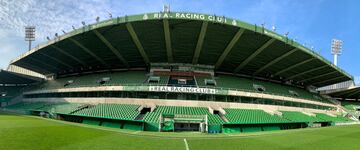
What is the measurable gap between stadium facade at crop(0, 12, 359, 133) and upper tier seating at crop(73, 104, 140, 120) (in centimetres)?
15

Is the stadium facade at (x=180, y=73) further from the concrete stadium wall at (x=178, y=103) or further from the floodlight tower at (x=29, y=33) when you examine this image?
the floodlight tower at (x=29, y=33)

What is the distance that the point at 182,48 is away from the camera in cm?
3500

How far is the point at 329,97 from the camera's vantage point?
212 ft

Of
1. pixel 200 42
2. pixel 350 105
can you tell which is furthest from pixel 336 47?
pixel 200 42

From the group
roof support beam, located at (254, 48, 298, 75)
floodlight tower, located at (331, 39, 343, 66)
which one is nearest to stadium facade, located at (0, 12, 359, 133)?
roof support beam, located at (254, 48, 298, 75)

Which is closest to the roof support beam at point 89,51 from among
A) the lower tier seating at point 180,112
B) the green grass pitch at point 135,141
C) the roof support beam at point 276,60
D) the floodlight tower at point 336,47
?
the lower tier seating at point 180,112

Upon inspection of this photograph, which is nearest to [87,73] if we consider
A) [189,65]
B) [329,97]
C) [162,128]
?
[189,65]

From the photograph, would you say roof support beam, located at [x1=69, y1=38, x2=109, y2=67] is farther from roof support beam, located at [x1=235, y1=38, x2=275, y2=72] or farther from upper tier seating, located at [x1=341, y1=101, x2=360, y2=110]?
upper tier seating, located at [x1=341, y1=101, x2=360, y2=110]

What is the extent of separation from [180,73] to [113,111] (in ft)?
44.9

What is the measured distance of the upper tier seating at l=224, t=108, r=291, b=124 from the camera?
1251 inches

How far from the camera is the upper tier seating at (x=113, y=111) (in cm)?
3066

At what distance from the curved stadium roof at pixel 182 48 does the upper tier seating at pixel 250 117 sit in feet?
29.2

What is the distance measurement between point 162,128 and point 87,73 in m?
31.0

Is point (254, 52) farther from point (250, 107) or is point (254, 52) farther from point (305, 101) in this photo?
point (305, 101)
